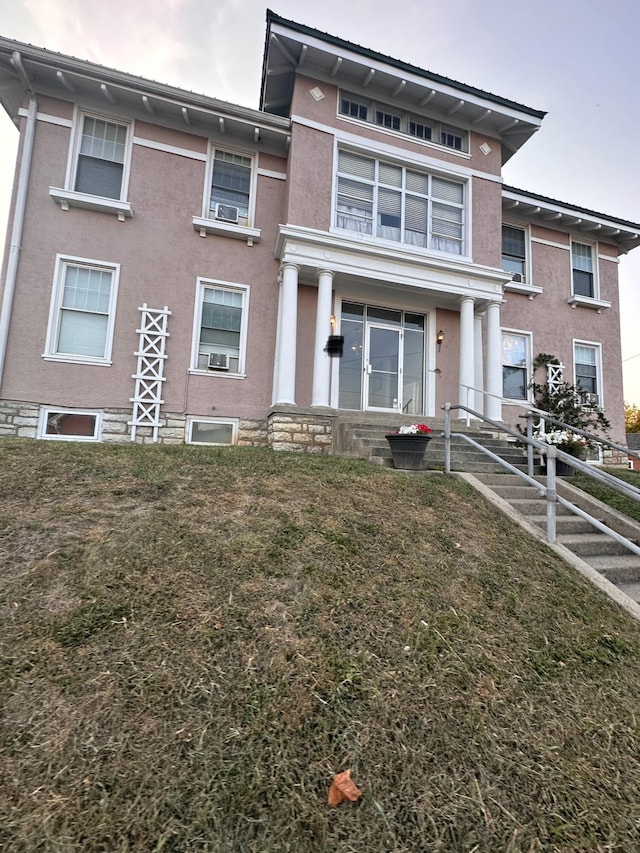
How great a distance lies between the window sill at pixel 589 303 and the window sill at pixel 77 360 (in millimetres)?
11771

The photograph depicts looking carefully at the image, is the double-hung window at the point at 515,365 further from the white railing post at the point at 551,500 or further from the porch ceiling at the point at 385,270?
the white railing post at the point at 551,500

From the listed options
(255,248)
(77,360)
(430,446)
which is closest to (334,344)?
(255,248)

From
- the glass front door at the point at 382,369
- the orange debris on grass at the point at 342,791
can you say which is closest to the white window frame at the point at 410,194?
the glass front door at the point at 382,369

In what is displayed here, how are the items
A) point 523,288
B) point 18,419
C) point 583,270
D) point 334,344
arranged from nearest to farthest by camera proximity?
point 18,419, point 334,344, point 523,288, point 583,270

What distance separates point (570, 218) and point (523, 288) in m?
2.57

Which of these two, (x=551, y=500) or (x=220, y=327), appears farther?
(x=220, y=327)

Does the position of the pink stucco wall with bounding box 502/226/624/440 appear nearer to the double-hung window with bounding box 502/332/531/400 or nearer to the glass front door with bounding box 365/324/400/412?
the double-hung window with bounding box 502/332/531/400

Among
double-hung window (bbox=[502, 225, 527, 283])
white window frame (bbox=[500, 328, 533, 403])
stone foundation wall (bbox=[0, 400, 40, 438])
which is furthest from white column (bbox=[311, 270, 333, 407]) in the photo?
double-hung window (bbox=[502, 225, 527, 283])

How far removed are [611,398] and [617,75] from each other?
28.0ft

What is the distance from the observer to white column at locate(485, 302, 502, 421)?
9.20m

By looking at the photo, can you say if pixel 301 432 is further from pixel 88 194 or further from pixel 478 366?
pixel 88 194

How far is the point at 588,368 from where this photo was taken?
37.7ft

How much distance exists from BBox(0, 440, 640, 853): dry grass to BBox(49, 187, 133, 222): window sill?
21.4ft

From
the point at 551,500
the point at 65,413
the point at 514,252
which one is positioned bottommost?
the point at 551,500
